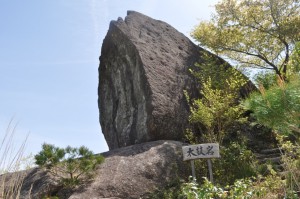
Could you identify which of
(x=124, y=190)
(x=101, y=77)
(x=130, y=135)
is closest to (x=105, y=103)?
(x=101, y=77)

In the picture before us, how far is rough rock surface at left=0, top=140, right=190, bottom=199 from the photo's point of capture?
6.21 meters

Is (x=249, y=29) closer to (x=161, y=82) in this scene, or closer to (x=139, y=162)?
(x=161, y=82)

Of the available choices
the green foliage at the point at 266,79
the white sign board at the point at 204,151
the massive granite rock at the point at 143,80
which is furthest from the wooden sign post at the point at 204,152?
the green foliage at the point at 266,79

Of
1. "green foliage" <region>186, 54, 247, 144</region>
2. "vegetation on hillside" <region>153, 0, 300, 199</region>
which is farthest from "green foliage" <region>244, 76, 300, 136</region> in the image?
"green foliage" <region>186, 54, 247, 144</region>

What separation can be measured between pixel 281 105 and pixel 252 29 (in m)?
6.75

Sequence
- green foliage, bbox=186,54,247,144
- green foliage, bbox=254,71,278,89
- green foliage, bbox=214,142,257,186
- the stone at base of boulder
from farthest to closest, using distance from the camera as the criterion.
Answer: green foliage, bbox=254,71,278,89 → green foliage, bbox=186,54,247,144 → green foliage, bbox=214,142,257,186 → the stone at base of boulder

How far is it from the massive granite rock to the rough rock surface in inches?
30.2

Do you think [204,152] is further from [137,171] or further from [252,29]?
[252,29]

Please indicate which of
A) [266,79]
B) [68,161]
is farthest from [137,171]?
[266,79]

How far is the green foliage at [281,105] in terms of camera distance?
4719 mm

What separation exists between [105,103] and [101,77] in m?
0.67

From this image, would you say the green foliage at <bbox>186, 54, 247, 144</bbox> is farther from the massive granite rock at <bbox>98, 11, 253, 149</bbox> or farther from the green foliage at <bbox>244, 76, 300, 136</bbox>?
the green foliage at <bbox>244, 76, 300, 136</bbox>

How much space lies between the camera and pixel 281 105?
4781 millimetres

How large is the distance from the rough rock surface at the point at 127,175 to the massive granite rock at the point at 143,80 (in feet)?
2.52
